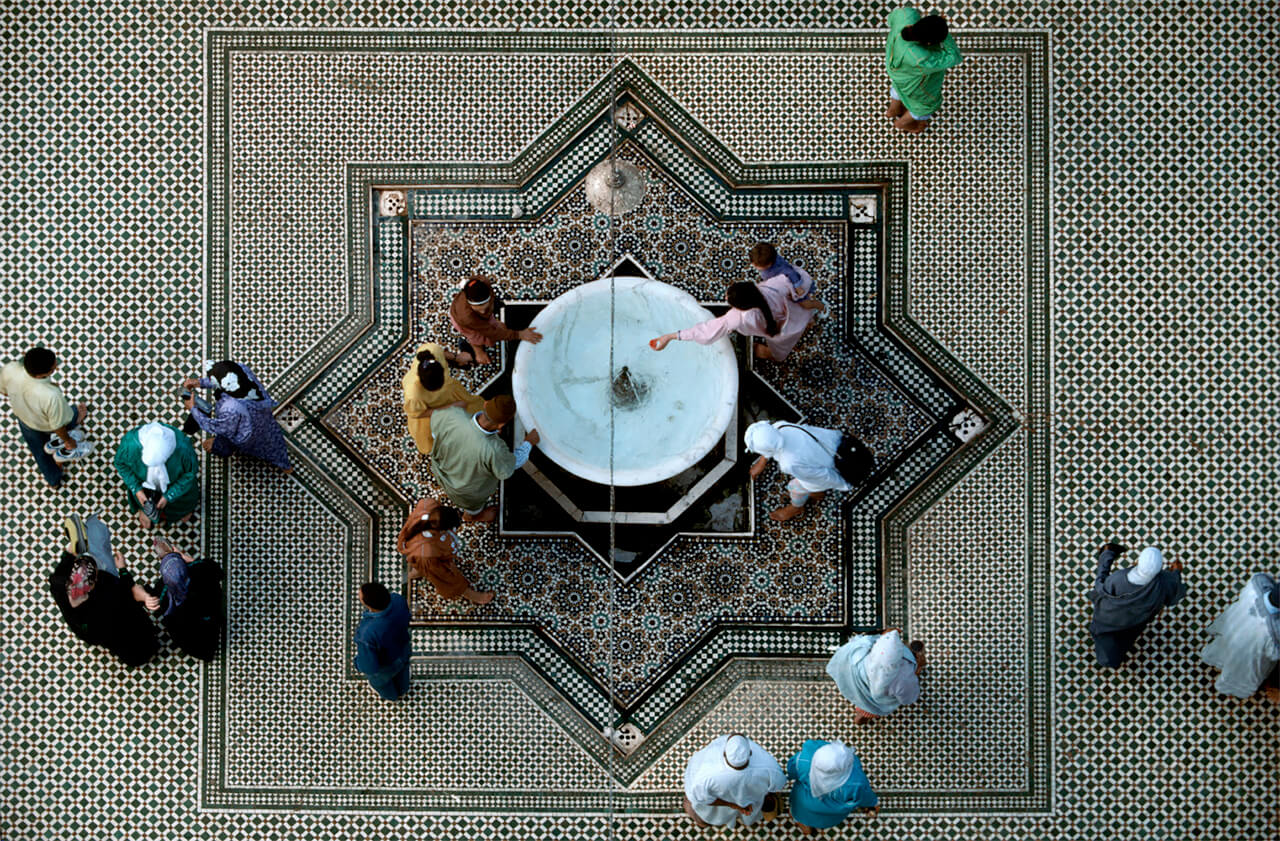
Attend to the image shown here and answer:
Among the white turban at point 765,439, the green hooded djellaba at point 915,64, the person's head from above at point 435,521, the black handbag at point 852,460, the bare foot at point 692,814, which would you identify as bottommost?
the bare foot at point 692,814

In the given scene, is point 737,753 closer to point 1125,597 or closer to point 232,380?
point 1125,597

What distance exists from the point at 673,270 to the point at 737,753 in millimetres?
1768

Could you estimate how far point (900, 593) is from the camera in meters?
3.75

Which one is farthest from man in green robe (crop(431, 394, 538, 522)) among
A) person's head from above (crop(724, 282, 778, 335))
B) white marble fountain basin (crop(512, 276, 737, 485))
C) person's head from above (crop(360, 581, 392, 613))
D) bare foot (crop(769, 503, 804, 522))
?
bare foot (crop(769, 503, 804, 522))

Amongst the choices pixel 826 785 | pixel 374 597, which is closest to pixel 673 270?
pixel 374 597

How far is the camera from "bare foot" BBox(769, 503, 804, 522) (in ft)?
12.1

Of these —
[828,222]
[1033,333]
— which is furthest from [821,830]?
[828,222]

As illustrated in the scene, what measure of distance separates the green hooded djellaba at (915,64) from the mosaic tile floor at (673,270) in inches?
10.0

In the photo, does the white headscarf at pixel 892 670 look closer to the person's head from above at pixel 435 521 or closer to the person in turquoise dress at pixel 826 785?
the person in turquoise dress at pixel 826 785

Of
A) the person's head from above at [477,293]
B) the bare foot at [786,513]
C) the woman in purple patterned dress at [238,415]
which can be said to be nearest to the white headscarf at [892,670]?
the bare foot at [786,513]

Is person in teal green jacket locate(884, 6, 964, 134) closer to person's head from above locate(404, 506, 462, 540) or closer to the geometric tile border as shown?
the geometric tile border

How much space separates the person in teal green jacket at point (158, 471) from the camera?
338 cm

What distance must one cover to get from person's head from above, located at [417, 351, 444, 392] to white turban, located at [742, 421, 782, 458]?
103 centimetres

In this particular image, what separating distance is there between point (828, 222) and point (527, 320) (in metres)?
1.21
